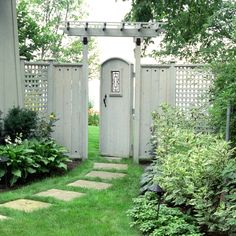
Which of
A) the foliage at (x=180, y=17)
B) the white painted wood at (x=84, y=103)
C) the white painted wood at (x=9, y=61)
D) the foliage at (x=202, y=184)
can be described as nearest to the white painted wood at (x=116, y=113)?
the white painted wood at (x=84, y=103)

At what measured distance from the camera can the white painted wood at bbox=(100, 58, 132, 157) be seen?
684 cm

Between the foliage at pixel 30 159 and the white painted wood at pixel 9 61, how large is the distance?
1102 millimetres

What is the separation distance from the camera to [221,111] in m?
4.43

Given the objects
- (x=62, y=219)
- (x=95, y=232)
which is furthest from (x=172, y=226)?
(x=62, y=219)

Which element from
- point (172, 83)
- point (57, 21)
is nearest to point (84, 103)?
point (172, 83)

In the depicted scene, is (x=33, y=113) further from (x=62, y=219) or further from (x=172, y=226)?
(x=172, y=226)

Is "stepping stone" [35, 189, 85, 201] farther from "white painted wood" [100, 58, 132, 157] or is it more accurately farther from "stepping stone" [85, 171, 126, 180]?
"white painted wood" [100, 58, 132, 157]

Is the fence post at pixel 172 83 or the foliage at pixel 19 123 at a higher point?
the fence post at pixel 172 83

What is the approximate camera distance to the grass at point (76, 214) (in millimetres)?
3398

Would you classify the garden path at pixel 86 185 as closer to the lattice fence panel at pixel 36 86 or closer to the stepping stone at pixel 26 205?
the stepping stone at pixel 26 205

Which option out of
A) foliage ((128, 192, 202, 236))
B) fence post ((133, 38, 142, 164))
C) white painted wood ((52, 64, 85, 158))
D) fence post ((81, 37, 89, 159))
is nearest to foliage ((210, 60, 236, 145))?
foliage ((128, 192, 202, 236))

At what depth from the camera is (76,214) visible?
3.83m

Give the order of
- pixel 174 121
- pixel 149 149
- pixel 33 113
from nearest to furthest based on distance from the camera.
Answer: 1. pixel 174 121
2. pixel 33 113
3. pixel 149 149

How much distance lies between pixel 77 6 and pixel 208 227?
491 inches
